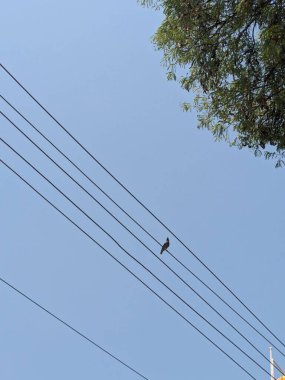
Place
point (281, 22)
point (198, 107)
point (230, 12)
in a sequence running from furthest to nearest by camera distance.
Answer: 1. point (198, 107)
2. point (230, 12)
3. point (281, 22)

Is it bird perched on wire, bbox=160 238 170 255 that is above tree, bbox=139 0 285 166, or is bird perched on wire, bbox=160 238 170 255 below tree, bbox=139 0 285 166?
below

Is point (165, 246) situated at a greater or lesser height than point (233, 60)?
lesser

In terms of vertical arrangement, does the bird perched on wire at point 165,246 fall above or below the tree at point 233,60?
below

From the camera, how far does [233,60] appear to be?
1002 centimetres

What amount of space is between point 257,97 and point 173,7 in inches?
82.2

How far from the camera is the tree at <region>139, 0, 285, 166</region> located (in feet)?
31.7

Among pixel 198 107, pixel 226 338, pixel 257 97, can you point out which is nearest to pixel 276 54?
pixel 257 97

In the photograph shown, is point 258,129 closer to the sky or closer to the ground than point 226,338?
closer to the sky

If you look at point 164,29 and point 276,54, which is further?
point 164,29

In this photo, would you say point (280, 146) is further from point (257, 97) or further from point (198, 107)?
point (198, 107)

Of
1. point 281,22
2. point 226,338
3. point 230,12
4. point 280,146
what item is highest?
point 230,12

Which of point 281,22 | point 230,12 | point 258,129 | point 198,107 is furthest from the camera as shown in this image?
point 198,107

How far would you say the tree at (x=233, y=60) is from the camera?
966cm

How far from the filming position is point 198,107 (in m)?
11.2
